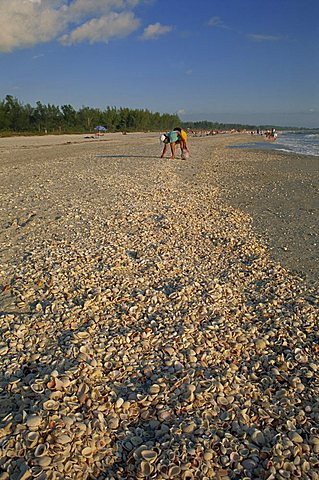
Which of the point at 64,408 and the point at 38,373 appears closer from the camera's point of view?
the point at 64,408

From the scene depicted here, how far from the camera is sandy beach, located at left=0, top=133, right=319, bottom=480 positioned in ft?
8.65

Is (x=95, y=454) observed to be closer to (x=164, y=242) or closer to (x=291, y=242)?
(x=164, y=242)

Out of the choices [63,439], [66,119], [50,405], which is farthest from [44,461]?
[66,119]

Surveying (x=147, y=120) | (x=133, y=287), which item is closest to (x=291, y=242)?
(x=133, y=287)

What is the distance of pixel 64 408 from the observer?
2.93m

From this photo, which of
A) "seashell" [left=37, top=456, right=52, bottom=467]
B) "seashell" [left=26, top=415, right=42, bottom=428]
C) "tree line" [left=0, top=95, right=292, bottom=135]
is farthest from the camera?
"tree line" [left=0, top=95, right=292, bottom=135]

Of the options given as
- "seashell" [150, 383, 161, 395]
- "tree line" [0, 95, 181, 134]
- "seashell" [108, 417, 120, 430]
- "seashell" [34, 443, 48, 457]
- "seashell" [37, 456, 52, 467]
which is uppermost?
"tree line" [0, 95, 181, 134]

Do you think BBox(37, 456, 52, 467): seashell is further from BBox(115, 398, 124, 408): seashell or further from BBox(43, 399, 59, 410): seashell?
BBox(115, 398, 124, 408): seashell

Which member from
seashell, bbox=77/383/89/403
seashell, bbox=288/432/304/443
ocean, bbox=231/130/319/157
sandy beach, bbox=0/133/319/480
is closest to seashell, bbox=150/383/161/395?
sandy beach, bbox=0/133/319/480

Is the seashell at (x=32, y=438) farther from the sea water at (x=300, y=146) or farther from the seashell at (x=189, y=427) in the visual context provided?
the sea water at (x=300, y=146)

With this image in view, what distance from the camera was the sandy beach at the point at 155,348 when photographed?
8.65 ft

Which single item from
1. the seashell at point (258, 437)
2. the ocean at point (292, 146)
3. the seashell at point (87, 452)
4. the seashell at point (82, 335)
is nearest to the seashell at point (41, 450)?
the seashell at point (87, 452)

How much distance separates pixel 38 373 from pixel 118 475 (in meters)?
1.32

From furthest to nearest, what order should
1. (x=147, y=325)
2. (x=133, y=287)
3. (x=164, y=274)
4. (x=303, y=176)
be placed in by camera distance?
(x=303, y=176) → (x=164, y=274) → (x=133, y=287) → (x=147, y=325)
